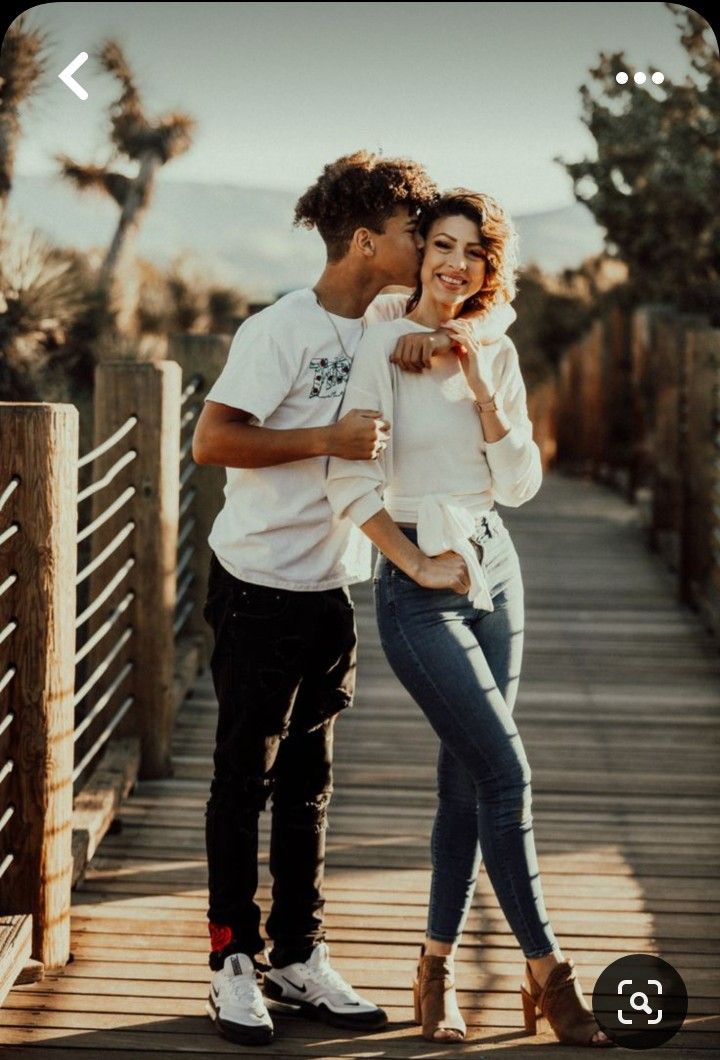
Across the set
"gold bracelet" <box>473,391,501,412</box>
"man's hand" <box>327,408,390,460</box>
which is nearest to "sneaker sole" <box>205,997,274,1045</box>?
"man's hand" <box>327,408,390,460</box>

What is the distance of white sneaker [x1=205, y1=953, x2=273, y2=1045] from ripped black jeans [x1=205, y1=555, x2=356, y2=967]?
0.12ft

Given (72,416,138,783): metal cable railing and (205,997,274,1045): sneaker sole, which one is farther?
(72,416,138,783): metal cable railing

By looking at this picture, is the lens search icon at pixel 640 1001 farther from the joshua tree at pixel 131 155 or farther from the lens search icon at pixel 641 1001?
the joshua tree at pixel 131 155

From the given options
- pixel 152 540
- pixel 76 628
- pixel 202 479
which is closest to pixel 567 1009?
pixel 76 628

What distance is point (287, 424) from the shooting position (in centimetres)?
271

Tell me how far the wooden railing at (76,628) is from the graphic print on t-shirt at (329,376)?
0.53m

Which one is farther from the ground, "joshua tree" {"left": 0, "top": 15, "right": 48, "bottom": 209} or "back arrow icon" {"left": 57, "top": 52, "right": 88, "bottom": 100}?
"joshua tree" {"left": 0, "top": 15, "right": 48, "bottom": 209}

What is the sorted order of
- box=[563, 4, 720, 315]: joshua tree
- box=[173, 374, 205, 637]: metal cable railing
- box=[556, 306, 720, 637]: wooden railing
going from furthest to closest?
box=[563, 4, 720, 315]: joshua tree, box=[556, 306, 720, 637]: wooden railing, box=[173, 374, 205, 637]: metal cable railing

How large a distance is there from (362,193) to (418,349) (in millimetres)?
312

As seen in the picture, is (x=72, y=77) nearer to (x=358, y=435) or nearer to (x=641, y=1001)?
(x=358, y=435)

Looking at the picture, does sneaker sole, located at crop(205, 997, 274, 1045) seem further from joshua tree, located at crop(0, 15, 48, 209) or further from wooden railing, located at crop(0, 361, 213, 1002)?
joshua tree, located at crop(0, 15, 48, 209)

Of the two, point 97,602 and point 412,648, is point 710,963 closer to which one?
point 412,648

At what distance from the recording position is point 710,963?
3107 millimetres

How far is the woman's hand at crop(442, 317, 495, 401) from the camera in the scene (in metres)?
2.63
